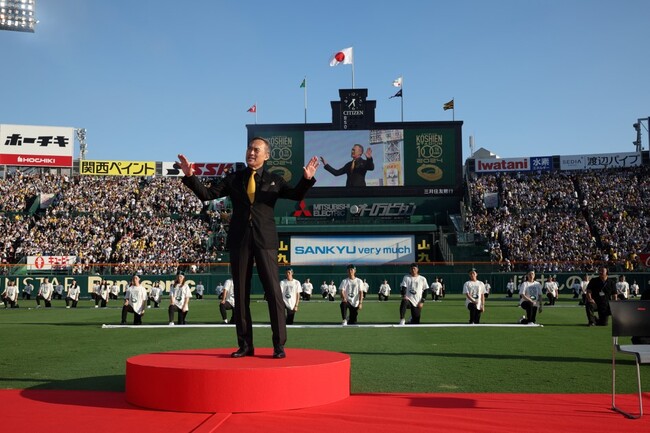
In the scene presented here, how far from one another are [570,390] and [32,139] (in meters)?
61.3

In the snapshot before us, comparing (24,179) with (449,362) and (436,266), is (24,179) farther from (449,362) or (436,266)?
(449,362)

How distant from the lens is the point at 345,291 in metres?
19.9

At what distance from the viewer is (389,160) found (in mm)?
49281

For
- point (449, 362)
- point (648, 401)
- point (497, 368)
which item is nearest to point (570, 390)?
point (648, 401)

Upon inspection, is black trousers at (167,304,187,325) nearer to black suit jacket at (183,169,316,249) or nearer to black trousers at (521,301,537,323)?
black trousers at (521,301,537,323)

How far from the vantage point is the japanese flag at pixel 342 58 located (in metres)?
51.7

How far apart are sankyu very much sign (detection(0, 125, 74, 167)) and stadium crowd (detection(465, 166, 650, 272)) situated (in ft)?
124

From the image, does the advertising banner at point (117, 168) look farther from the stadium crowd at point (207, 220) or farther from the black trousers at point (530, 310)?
the black trousers at point (530, 310)

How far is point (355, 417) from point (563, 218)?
47493 millimetres

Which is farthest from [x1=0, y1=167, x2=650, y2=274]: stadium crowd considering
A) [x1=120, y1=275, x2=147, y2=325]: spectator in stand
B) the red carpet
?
the red carpet

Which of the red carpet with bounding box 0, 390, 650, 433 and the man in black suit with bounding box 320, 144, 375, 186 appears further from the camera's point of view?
the man in black suit with bounding box 320, 144, 375, 186

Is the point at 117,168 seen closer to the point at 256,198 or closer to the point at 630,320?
the point at 256,198

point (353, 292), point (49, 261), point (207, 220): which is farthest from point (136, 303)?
point (207, 220)

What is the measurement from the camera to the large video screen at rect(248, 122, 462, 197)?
49188 millimetres
